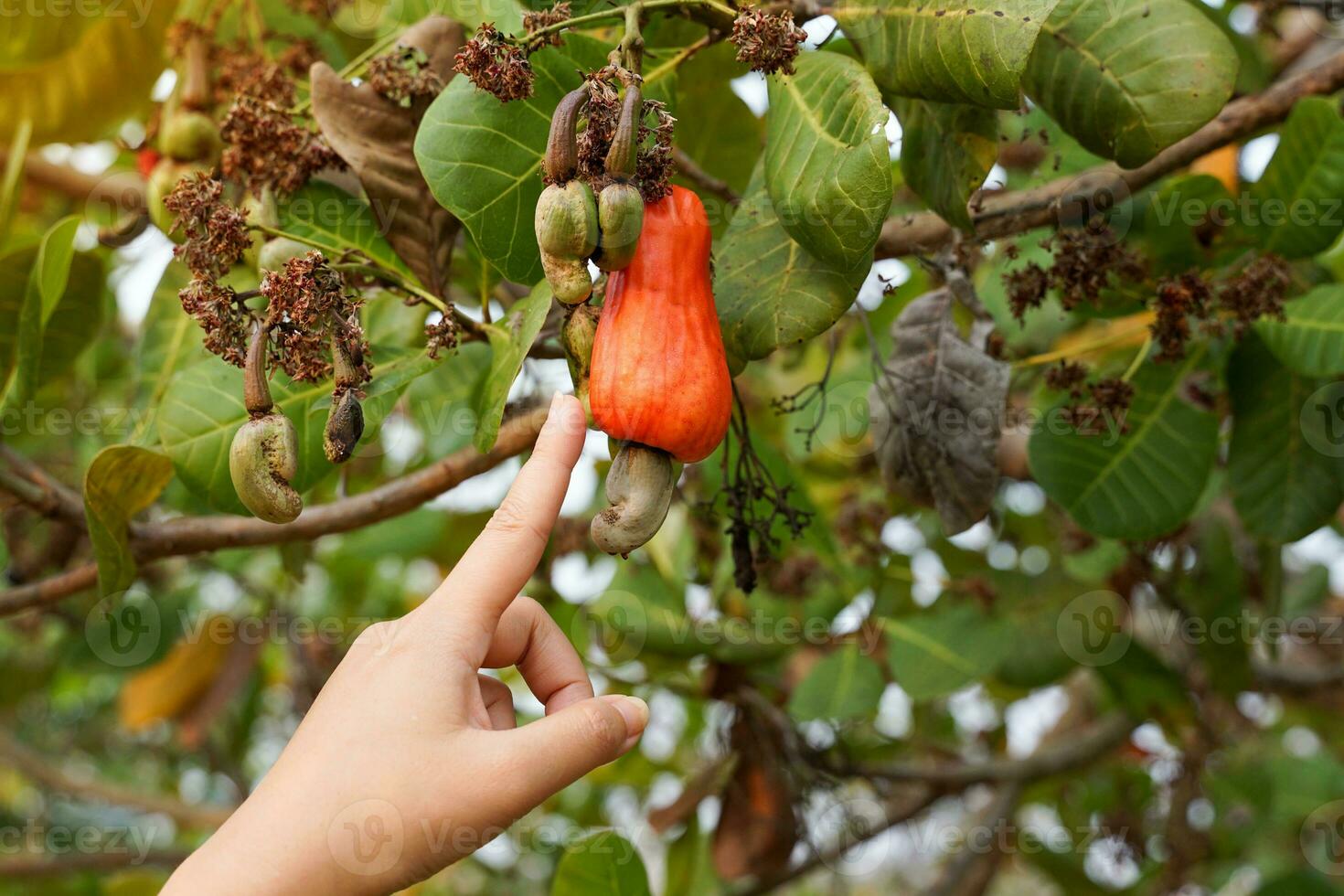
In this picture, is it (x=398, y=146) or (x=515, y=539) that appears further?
(x=398, y=146)

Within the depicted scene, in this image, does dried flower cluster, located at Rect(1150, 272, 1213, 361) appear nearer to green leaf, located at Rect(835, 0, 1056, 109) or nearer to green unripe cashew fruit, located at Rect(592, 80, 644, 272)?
green leaf, located at Rect(835, 0, 1056, 109)

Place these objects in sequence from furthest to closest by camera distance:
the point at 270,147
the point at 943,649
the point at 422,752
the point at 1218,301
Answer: the point at 943,649, the point at 1218,301, the point at 270,147, the point at 422,752

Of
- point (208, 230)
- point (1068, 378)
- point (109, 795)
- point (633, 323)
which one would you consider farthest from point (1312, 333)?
→ point (109, 795)

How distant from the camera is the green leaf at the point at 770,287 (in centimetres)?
113

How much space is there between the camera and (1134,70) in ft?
4.01

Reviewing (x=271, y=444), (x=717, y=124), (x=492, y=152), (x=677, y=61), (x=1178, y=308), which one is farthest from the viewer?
(x=717, y=124)

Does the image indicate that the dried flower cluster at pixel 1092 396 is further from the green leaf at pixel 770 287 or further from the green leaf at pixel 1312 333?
the green leaf at pixel 770 287

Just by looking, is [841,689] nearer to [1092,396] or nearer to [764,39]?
[1092,396]

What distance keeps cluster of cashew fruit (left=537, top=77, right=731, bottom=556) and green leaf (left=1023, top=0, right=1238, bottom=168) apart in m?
0.48

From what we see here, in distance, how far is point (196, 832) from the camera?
387cm

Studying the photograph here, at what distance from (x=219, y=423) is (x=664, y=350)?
660 millimetres

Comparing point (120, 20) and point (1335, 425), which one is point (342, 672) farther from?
point (120, 20)

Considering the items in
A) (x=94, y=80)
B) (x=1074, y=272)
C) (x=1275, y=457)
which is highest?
(x=1074, y=272)

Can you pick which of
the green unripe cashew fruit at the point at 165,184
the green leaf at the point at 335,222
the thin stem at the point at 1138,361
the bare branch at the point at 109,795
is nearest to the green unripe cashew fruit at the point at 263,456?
the green leaf at the point at 335,222
